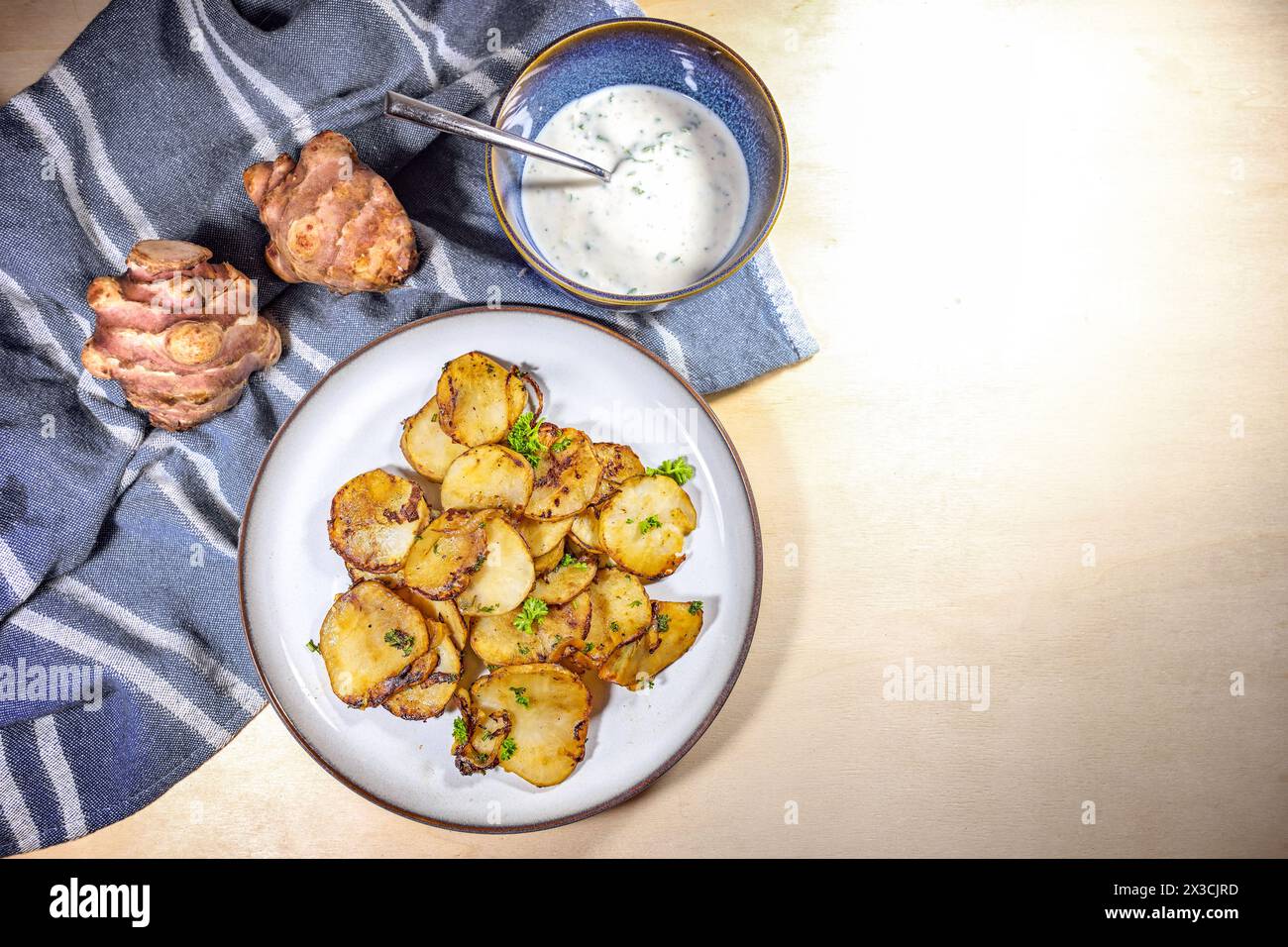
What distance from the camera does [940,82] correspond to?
151 centimetres

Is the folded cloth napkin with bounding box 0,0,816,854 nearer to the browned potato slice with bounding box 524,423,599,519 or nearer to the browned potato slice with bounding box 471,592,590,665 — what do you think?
the browned potato slice with bounding box 524,423,599,519

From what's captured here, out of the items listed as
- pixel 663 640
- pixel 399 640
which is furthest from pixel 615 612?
pixel 399 640

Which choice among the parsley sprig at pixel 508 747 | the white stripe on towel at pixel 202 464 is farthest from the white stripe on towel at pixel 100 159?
the parsley sprig at pixel 508 747

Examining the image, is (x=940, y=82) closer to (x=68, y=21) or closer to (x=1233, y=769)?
(x=1233, y=769)

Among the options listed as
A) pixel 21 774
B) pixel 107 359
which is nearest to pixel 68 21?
pixel 107 359

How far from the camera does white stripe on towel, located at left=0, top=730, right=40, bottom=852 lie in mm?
1329

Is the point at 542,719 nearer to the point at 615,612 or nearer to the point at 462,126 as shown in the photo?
the point at 615,612

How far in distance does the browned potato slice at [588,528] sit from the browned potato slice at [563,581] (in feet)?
0.12

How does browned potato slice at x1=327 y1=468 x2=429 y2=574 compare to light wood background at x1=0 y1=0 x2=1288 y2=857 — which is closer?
browned potato slice at x1=327 y1=468 x2=429 y2=574

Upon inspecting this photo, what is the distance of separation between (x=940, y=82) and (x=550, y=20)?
26.2 inches

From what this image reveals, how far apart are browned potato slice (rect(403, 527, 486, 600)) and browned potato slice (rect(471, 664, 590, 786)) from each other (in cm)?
15

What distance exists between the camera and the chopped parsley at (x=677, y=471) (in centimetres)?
135

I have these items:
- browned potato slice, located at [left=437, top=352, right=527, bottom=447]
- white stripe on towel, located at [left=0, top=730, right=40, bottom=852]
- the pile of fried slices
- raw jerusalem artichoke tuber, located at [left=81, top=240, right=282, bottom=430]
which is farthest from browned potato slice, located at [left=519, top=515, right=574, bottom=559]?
white stripe on towel, located at [left=0, top=730, right=40, bottom=852]

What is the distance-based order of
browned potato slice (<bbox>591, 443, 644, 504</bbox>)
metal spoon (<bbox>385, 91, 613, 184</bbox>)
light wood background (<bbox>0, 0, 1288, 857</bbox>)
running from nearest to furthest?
metal spoon (<bbox>385, 91, 613, 184</bbox>) < browned potato slice (<bbox>591, 443, 644, 504</bbox>) < light wood background (<bbox>0, 0, 1288, 857</bbox>)
